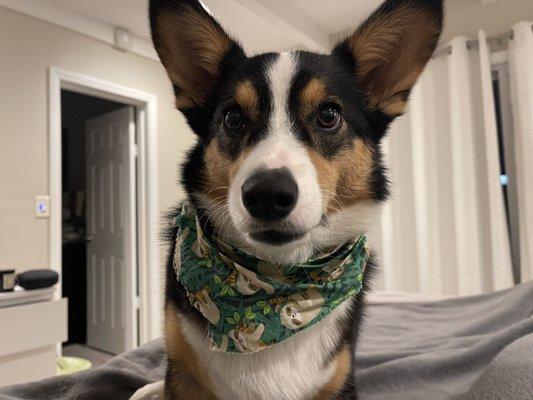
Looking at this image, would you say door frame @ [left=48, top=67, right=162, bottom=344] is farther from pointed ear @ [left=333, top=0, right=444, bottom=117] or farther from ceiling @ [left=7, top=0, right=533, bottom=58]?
pointed ear @ [left=333, top=0, right=444, bottom=117]

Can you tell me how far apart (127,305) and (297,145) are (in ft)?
9.76

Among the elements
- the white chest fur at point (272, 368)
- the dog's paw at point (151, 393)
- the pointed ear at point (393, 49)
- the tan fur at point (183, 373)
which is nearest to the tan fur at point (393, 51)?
the pointed ear at point (393, 49)

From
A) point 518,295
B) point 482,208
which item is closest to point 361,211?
point 518,295

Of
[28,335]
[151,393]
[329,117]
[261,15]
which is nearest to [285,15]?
[261,15]

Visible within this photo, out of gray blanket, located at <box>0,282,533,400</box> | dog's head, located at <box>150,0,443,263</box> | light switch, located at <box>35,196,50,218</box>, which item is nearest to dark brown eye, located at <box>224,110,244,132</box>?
dog's head, located at <box>150,0,443,263</box>

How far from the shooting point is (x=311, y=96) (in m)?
0.88

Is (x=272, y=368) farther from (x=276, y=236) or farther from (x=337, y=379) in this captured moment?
(x=276, y=236)

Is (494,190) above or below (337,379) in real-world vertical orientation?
above

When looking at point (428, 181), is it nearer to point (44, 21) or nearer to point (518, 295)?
point (518, 295)

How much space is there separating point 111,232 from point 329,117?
3.07 m

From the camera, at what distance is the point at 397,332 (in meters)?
1.51

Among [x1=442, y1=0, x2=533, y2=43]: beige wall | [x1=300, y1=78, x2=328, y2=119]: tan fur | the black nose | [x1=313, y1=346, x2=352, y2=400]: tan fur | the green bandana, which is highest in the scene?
[x1=442, y1=0, x2=533, y2=43]: beige wall

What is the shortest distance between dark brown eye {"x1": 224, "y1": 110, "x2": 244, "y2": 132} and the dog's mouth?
257mm

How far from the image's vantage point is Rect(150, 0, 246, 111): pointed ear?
940mm
